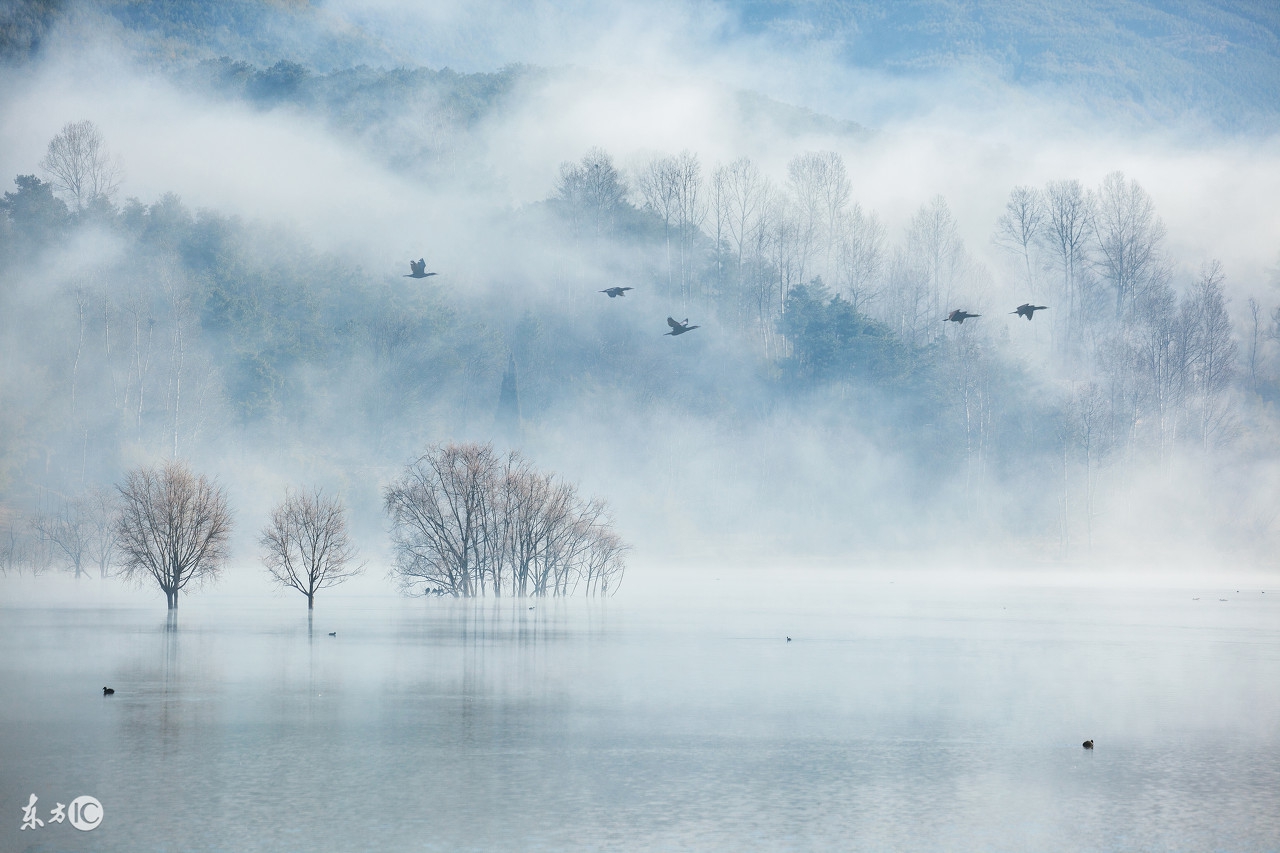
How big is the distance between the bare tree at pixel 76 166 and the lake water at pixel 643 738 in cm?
9328

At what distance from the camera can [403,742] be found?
76.2 ft

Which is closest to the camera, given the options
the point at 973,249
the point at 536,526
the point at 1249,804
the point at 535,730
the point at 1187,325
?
the point at 1249,804

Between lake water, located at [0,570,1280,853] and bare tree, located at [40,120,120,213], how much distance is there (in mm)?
93280

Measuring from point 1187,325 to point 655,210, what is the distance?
60.9 meters

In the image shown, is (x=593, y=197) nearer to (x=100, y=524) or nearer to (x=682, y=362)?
(x=682, y=362)

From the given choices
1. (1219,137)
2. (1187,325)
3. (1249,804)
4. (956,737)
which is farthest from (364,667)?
(1219,137)

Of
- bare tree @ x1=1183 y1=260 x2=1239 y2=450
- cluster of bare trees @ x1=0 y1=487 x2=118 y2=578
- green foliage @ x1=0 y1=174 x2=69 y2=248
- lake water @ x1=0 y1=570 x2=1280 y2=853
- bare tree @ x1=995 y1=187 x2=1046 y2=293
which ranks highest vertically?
bare tree @ x1=995 y1=187 x2=1046 y2=293

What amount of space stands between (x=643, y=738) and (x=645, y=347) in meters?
113

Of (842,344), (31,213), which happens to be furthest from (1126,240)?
(31,213)

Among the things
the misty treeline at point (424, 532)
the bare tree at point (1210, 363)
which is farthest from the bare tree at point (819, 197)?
the misty treeline at point (424, 532)

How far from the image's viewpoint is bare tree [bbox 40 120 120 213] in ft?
426

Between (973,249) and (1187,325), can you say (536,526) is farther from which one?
(973,249)

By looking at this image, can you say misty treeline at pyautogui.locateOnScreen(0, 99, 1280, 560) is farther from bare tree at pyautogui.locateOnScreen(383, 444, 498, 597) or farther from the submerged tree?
bare tree at pyautogui.locateOnScreen(383, 444, 498, 597)

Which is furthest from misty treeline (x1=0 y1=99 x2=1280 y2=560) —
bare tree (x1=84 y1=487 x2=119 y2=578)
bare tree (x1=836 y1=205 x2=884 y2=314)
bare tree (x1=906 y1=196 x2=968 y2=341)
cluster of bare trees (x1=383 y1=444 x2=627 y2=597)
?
cluster of bare trees (x1=383 y1=444 x2=627 y2=597)
